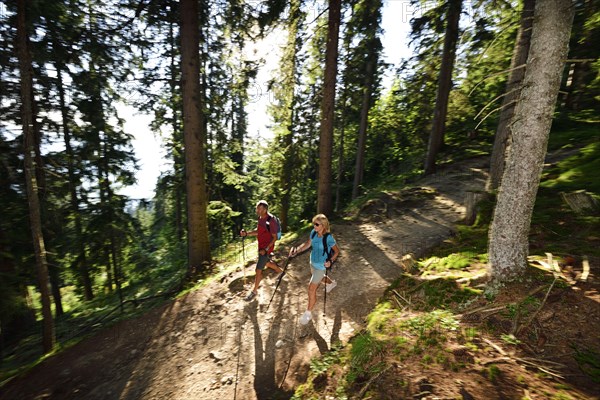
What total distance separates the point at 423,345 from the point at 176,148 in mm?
13321

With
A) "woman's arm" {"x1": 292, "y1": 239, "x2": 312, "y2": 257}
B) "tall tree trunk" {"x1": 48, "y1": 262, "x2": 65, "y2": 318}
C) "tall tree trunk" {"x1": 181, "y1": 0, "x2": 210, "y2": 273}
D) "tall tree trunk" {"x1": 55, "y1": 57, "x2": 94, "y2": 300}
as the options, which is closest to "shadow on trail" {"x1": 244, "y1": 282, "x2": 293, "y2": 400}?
"woman's arm" {"x1": 292, "y1": 239, "x2": 312, "y2": 257}

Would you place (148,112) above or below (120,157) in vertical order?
above

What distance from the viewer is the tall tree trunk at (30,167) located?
275 inches

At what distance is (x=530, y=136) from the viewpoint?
3.70m

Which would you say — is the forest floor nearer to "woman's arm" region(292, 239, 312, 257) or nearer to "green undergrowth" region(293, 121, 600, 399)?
"green undergrowth" region(293, 121, 600, 399)

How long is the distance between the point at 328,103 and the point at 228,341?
27.5 ft

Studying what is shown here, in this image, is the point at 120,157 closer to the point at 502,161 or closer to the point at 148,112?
the point at 148,112

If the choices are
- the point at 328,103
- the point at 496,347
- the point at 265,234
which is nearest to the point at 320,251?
the point at 265,234

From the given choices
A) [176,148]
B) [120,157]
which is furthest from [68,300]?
[176,148]

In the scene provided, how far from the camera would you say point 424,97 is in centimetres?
1762

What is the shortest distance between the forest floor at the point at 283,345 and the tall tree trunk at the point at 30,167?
2077 mm

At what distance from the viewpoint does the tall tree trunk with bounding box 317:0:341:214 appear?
31.0 ft

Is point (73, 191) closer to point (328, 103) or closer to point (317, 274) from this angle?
point (328, 103)

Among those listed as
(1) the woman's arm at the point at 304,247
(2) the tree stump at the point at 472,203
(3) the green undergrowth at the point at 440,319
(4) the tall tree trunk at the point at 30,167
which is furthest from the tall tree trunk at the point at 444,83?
(4) the tall tree trunk at the point at 30,167
